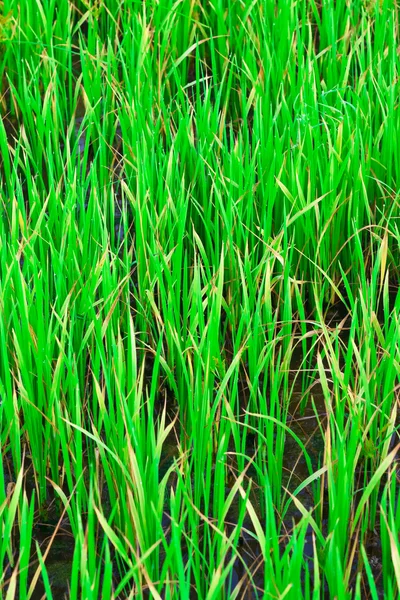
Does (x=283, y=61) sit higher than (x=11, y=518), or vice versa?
(x=283, y=61)

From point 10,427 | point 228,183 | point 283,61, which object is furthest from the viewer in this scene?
point 283,61

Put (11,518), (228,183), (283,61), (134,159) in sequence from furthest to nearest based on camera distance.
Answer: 1. (283,61)
2. (134,159)
3. (228,183)
4. (11,518)

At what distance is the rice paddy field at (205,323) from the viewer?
129 centimetres

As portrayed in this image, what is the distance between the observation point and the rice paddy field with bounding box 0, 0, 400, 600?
129cm

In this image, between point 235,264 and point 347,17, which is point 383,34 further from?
point 235,264

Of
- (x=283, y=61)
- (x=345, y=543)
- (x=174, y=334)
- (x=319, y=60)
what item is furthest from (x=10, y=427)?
(x=319, y=60)

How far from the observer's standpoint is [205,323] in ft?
5.90

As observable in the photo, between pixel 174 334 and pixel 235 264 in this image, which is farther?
pixel 235 264

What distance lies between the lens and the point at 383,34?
2.45 meters

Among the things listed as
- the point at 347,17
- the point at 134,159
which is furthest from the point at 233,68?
the point at 134,159

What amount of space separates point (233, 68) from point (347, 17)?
382mm

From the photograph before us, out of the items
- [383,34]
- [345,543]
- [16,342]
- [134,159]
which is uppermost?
[383,34]

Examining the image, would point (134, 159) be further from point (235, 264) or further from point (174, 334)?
point (174, 334)

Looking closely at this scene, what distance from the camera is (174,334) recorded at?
1616 millimetres
